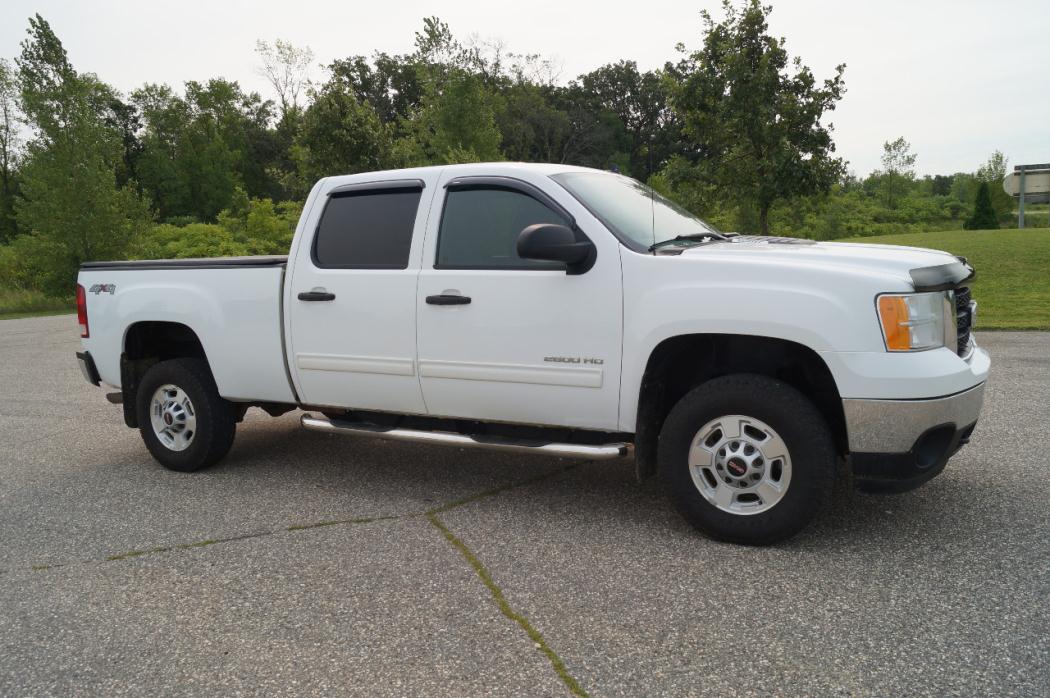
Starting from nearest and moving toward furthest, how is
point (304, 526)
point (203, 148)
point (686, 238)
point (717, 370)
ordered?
point (717, 370) < point (304, 526) < point (686, 238) < point (203, 148)

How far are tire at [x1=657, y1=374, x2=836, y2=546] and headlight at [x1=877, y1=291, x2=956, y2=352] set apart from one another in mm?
502

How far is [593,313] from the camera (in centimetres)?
446

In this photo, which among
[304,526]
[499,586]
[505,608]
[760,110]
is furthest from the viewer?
[760,110]

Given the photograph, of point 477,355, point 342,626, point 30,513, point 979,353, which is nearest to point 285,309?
point 477,355

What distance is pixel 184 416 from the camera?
5996 millimetres

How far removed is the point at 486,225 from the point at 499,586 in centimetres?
211

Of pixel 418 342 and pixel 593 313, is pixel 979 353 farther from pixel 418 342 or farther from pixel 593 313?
pixel 418 342

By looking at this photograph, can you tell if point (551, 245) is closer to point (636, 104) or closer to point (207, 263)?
point (207, 263)

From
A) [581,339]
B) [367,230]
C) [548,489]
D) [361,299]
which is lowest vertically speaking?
[548,489]

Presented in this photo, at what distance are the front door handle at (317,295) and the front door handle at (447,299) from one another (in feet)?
2.37

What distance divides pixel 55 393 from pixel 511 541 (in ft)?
24.6

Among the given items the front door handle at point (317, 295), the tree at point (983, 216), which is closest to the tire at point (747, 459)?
the front door handle at point (317, 295)

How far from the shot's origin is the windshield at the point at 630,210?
4.66m

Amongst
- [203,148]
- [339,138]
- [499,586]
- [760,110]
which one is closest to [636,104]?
[203,148]
